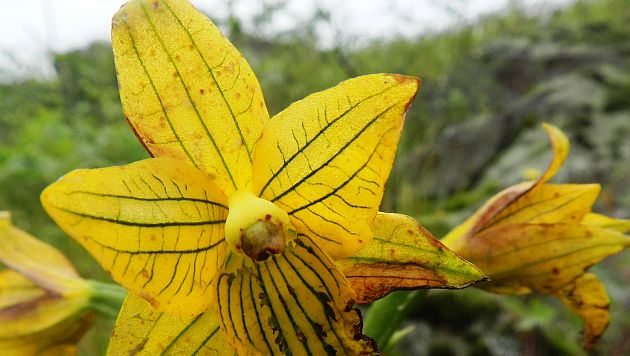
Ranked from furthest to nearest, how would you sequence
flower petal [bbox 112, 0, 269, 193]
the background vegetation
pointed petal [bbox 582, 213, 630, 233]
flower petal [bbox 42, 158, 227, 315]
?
the background vegetation, pointed petal [bbox 582, 213, 630, 233], flower petal [bbox 112, 0, 269, 193], flower petal [bbox 42, 158, 227, 315]

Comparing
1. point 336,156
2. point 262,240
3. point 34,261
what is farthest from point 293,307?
point 34,261

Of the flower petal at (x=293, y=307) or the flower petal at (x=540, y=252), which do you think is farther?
the flower petal at (x=540, y=252)

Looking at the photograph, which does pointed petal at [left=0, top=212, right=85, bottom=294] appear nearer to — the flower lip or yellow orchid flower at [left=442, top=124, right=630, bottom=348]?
the flower lip

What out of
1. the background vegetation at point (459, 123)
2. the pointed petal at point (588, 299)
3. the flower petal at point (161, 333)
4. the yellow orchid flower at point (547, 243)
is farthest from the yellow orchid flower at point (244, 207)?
the background vegetation at point (459, 123)

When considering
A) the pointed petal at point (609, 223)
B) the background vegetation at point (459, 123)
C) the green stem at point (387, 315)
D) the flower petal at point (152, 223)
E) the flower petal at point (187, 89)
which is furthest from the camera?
the background vegetation at point (459, 123)

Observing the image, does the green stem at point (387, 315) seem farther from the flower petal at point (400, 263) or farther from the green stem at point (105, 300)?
the green stem at point (105, 300)

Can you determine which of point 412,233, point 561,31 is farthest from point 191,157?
point 561,31

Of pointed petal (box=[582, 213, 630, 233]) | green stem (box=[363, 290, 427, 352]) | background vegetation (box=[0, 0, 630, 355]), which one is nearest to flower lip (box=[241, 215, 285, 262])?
green stem (box=[363, 290, 427, 352])
